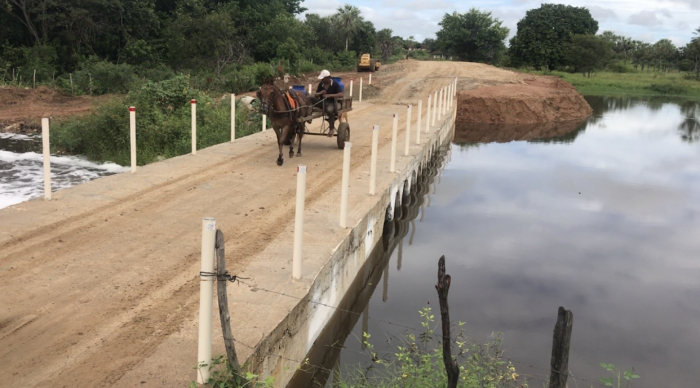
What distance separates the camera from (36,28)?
41.3 meters

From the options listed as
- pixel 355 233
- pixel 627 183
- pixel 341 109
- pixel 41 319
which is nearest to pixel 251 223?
pixel 355 233

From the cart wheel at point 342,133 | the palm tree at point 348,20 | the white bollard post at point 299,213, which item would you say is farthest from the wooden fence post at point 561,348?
the palm tree at point 348,20

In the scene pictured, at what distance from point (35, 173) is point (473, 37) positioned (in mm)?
73869

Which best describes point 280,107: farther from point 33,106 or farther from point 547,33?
point 547,33

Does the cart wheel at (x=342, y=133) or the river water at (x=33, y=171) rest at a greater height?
the cart wheel at (x=342, y=133)

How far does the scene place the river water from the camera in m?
13.9

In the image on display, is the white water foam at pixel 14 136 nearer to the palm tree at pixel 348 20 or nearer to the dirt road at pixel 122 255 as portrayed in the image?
the dirt road at pixel 122 255

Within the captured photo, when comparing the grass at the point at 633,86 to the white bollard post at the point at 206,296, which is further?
the grass at the point at 633,86

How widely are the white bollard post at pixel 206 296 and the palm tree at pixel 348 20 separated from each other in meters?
73.1

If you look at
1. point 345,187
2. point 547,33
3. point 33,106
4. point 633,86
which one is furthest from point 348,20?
point 345,187

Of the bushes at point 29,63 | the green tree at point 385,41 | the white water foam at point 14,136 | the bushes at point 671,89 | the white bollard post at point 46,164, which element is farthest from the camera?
the green tree at point 385,41

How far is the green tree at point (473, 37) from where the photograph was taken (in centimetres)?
8106

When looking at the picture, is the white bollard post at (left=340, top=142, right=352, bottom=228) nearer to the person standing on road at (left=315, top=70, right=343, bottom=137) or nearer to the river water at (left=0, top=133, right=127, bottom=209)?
the person standing on road at (left=315, top=70, right=343, bottom=137)

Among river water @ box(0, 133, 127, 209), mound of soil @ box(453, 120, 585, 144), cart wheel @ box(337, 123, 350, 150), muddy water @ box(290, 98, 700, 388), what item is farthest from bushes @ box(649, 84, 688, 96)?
river water @ box(0, 133, 127, 209)
